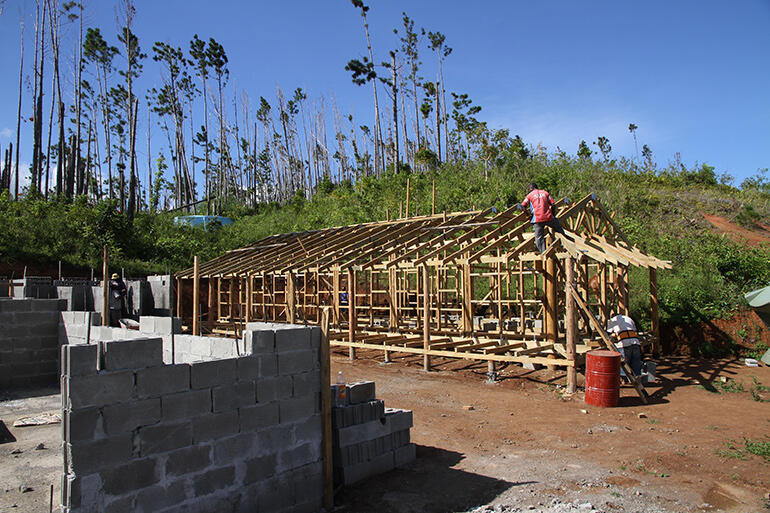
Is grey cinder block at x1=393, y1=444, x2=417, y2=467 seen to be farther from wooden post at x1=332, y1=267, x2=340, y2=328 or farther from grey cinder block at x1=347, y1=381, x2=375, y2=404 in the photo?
wooden post at x1=332, y1=267, x2=340, y2=328

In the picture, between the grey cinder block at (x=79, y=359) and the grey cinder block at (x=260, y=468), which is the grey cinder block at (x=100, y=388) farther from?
the grey cinder block at (x=260, y=468)

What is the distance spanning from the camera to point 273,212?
38094 millimetres

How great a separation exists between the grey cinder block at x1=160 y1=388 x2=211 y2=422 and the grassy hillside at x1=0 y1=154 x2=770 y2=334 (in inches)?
503

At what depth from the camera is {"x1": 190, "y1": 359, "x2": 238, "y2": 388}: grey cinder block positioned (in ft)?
14.1

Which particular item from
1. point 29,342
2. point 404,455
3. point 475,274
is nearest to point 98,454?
point 404,455

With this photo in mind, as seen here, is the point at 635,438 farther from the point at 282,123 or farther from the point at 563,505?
the point at 282,123

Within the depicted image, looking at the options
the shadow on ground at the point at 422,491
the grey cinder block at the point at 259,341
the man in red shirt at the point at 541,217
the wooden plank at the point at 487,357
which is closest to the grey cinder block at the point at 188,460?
the grey cinder block at the point at 259,341

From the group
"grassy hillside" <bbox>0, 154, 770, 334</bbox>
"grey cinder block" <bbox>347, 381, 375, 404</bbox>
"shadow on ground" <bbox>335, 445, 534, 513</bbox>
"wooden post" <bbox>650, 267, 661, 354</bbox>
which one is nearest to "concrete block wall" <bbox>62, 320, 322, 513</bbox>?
"shadow on ground" <bbox>335, 445, 534, 513</bbox>

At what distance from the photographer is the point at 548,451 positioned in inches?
255

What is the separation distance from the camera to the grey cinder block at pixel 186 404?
4094 mm

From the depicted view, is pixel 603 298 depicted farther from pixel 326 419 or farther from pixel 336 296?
pixel 326 419

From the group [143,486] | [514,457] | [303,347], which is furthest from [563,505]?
[143,486]

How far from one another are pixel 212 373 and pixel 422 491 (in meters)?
2.46

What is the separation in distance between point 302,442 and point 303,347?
2.91 feet
